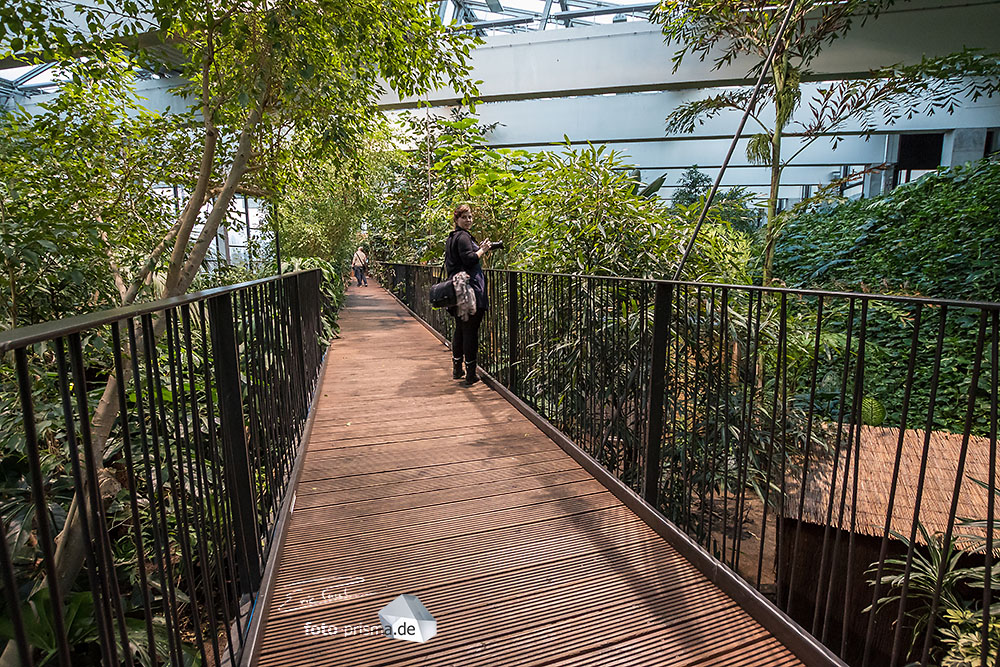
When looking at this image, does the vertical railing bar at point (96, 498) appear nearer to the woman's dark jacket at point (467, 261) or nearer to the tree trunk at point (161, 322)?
the tree trunk at point (161, 322)

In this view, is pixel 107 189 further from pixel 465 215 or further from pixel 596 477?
pixel 596 477

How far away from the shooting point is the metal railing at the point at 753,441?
6.86ft

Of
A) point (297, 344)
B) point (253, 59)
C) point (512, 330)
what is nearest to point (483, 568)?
point (297, 344)

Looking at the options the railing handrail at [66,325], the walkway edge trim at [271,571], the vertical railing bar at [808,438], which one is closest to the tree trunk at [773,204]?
the vertical railing bar at [808,438]

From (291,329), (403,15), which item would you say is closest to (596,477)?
(291,329)

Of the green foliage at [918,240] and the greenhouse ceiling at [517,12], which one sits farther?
the greenhouse ceiling at [517,12]

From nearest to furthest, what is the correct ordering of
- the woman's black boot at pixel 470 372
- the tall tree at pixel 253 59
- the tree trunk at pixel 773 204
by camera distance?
the tall tree at pixel 253 59, the tree trunk at pixel 773 204, the woman's black boot at pixel 470 372

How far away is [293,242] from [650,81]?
25.4ft

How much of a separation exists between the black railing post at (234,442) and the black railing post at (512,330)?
263 centimetres

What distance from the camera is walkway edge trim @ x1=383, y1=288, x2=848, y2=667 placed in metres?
1.67

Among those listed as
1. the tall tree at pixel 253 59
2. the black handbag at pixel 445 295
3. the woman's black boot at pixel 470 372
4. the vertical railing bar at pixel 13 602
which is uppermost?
the tall tree at pixel 253 59

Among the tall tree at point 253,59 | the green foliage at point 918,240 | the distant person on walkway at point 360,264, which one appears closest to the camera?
the tall tree at point 253,59

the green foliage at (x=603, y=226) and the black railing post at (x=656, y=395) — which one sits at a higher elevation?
the green foliage at (x=603, y=226)

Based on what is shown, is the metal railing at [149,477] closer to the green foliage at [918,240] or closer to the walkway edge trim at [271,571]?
the walkway edge trim at [271,571]
